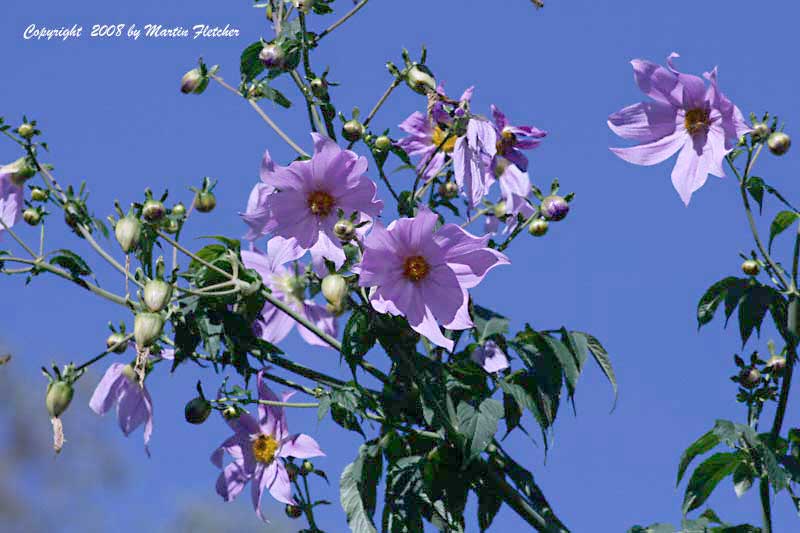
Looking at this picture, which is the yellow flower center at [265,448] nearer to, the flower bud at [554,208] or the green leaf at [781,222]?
the flower bud at [554,208]

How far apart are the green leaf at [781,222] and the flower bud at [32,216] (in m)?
1.67

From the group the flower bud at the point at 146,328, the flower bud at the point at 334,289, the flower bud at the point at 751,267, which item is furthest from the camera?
the flower bud at the point at 751,267

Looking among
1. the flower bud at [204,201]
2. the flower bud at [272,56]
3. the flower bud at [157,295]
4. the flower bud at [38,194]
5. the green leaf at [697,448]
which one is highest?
the flower bud at [272,56]

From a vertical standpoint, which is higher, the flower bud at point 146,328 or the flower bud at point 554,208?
the flower bud at point 554,208

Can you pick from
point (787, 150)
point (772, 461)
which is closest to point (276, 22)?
point (787, 150)

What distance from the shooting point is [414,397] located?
2.54 meters

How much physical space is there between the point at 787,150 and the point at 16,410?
52.2 ft

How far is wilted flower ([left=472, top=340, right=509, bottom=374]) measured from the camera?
2.54 metres

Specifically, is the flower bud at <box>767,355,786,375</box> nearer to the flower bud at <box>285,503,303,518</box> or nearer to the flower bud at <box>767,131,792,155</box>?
the flower bud at <box>767,131,792,155</box>

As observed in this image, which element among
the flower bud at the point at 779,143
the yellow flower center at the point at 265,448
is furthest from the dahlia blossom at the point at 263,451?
the flower bud at the point at 779,143

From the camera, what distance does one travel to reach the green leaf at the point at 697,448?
2.68 metres

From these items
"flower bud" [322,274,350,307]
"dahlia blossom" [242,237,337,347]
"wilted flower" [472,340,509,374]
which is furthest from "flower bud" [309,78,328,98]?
"wilted flower" [472,340,509,374]

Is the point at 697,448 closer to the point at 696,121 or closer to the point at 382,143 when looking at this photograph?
the point at 696,121

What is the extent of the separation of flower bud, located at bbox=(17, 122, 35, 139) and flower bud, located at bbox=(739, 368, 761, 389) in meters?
1.73
